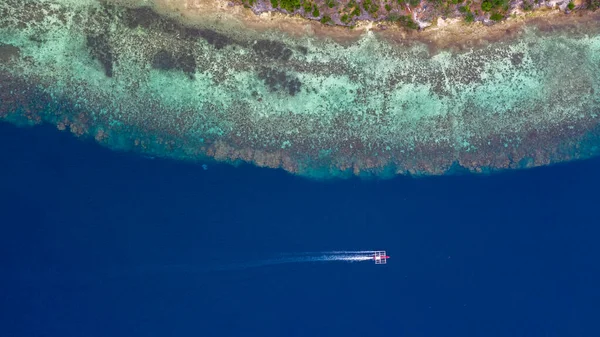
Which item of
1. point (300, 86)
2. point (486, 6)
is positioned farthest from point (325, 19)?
point (486, 6)

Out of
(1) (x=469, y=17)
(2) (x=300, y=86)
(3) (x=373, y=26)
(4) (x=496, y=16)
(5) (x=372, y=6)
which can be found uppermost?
(5) (x=372, y=6)

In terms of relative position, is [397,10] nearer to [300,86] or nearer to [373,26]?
[373,26]

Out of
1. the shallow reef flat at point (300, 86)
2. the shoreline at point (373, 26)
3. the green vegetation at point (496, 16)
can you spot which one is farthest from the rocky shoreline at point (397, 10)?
the shallow reef flat at point (300, 86)

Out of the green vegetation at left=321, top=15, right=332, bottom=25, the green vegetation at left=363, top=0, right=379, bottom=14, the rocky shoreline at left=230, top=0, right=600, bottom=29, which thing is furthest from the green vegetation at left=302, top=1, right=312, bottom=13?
the green vegetation at left=363, top=0, right=379, bottom=14

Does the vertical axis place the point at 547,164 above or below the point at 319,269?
above

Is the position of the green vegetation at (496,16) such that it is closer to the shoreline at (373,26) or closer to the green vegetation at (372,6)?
the shoreline at (373,26)

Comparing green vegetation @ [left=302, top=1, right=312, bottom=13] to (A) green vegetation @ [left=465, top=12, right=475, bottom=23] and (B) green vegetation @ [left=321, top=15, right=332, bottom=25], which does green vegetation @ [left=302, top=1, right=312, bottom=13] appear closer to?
(B) green vegetation @ [left=321, top=15, right=332, bottom=25]

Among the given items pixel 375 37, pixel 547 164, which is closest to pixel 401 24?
pixel 375 37

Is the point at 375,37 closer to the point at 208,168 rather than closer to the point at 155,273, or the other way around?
the point at 208,168
